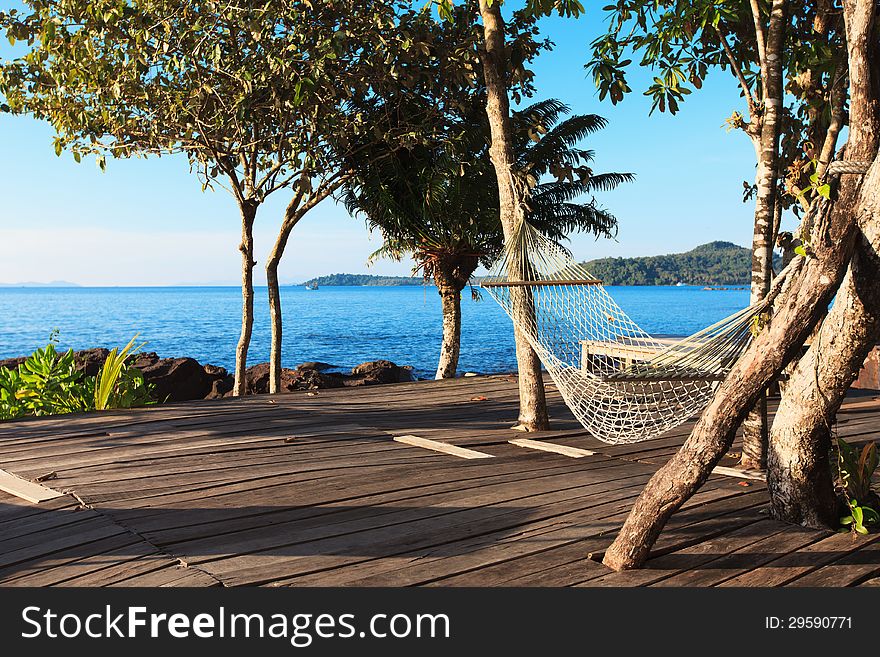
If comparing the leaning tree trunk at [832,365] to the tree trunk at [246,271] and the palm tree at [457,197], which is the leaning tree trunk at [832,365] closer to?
the palm tree at [457,197]

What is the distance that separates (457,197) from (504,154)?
13.8 ft

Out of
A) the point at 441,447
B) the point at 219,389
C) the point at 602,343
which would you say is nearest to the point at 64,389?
the point at 441,447

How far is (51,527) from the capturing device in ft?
9.18

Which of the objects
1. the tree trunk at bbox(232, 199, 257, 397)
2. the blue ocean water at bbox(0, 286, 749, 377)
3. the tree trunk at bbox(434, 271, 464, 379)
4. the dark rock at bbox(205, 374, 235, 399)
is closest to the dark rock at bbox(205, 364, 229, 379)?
the dark rock at bbox(205, 374, 235, 399)

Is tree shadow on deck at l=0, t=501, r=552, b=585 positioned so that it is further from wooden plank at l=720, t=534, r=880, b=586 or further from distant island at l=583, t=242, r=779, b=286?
distant island at l=583, t=242, r=779, b=286

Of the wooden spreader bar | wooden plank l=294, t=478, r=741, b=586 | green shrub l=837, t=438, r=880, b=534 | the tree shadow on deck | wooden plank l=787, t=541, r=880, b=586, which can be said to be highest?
the wooden spreader bar

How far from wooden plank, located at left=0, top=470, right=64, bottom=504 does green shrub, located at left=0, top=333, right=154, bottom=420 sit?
211cm

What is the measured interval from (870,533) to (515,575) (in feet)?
4.40

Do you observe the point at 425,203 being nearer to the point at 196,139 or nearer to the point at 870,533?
the point at 196,139

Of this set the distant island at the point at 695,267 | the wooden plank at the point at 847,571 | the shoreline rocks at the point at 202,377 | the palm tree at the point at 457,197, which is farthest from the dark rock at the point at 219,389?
the distant island at the point at 695,267

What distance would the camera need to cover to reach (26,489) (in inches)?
128

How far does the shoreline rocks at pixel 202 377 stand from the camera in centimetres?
1045

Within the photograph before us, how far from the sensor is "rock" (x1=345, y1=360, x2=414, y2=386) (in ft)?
40.8

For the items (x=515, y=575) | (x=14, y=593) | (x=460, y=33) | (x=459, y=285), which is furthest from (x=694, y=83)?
(x=459, y=285)
